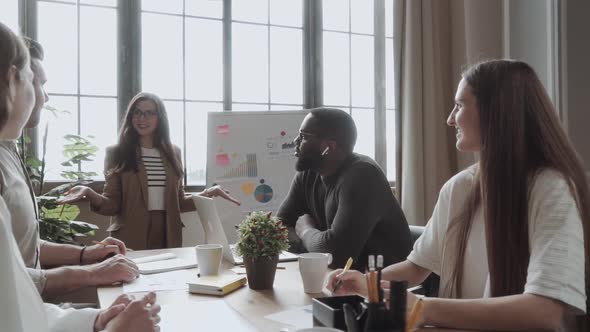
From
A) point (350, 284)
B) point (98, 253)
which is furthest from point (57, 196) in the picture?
point (350, 284)

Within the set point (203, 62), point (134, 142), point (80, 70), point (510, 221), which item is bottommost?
point (510, 221)

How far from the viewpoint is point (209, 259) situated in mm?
1406

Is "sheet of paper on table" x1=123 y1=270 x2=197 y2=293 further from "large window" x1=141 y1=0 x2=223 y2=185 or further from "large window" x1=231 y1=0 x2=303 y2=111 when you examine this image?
"large window" x1=231 y1=0 x2=303 y2=111

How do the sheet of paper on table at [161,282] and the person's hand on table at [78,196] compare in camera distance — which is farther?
the person's hand on table at [78,196]

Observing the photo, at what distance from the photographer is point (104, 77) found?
3.47 meters

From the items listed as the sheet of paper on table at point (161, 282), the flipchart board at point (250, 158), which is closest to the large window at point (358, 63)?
the flipchart board at point (250, 158)

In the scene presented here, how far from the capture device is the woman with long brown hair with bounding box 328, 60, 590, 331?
0.92 metres

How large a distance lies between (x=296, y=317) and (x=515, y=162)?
611mm

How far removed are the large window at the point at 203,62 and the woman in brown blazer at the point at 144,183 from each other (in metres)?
0.52

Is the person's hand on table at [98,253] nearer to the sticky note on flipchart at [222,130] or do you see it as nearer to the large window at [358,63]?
the sticky note on flipchart at [222,130]

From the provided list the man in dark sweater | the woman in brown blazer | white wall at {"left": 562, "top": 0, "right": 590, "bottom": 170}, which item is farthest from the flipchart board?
white wall at {"left": 562, "top": 0, "right": 590, "bottom": 170}

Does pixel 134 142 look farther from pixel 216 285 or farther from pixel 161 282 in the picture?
pixel 216 285

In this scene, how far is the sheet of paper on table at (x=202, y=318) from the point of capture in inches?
37.6

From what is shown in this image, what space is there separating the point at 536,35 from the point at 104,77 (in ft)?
9.95
